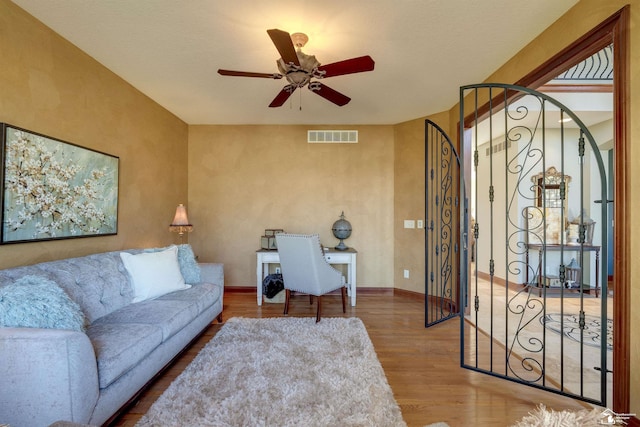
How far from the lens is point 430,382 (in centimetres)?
217

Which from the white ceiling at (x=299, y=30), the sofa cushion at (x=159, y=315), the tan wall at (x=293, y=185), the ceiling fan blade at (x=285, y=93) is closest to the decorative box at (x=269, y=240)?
the tan wall at (x=293, y=185)

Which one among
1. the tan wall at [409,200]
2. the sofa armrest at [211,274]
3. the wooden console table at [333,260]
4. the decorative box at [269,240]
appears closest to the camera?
the sofa armrest at [211,274]

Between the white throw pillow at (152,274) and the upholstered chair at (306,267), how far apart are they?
1103mm

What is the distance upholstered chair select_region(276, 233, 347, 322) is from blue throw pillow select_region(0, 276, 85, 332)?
1.96m

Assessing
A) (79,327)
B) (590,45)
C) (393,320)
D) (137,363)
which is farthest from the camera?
(393,320)

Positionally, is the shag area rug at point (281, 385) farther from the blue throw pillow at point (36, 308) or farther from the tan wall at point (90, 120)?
the tan wall at point (90, 120)

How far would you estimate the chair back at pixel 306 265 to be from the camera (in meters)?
3.20

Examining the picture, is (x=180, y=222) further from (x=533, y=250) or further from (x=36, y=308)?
(x=533, y=250)

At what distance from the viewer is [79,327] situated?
160cm

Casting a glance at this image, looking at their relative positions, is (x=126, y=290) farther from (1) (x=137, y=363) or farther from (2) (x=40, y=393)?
(2) (x=40, y=393)

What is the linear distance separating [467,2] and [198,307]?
3.07 meters

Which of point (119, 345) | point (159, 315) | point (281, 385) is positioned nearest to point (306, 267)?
point (281, 385)

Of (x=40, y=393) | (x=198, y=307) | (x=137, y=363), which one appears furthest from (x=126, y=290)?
(x=40, y=393)

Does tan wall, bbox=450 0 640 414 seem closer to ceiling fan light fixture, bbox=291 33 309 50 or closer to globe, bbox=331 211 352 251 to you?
ceiling fan light fixture, bbox=291 33 309 50
